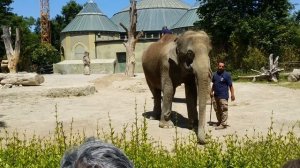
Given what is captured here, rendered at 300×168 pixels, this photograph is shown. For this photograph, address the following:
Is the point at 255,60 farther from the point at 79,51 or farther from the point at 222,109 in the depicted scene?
the point at 79,51

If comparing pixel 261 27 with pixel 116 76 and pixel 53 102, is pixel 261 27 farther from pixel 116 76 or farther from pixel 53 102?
pixel 53 102

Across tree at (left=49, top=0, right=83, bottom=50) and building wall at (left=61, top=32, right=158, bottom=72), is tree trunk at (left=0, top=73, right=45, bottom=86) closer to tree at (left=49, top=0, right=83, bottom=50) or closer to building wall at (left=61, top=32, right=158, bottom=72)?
building wall at (left=61, top=32, right=158, bottom=72)

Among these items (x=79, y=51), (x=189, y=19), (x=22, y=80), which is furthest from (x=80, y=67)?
(x=22, y=80)

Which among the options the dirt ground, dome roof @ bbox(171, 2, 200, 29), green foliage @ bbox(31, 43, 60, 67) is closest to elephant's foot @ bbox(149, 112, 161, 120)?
the dirt ground

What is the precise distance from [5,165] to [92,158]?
14.5 ft

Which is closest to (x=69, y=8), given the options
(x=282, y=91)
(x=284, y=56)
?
(x=284, y=56)

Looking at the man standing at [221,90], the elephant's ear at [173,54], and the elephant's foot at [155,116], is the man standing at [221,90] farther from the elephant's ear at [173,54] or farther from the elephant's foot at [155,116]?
the elephant's foot at [155,116]

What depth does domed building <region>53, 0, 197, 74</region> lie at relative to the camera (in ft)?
153

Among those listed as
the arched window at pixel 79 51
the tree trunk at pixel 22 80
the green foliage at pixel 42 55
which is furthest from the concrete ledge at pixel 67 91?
the green foliage at pixel 42 55

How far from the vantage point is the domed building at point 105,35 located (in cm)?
4653

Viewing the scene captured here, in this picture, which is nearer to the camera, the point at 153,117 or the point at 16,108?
the point at 153,117

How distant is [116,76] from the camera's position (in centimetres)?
2667

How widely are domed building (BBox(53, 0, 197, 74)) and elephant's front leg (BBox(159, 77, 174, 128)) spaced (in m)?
31.6

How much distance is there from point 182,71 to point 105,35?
44.0 m
